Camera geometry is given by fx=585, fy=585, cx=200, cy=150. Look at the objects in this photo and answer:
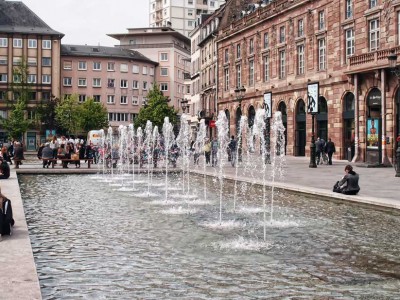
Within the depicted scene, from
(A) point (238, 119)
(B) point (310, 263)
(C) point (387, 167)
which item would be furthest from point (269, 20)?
(B) point (310, 263)

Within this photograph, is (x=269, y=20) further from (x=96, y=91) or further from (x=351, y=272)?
(x=96, y=91)

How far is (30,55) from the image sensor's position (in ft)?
297

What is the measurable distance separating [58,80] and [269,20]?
160 ft

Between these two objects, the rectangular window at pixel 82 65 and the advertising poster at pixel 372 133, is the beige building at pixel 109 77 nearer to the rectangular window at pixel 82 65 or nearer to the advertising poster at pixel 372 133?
the rectangular window at pixel 82 65

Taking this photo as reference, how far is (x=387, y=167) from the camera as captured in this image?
3391 centimetres

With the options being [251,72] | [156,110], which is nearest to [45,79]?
[156,110]

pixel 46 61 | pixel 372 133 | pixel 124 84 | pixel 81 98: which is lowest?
pixel 372 133

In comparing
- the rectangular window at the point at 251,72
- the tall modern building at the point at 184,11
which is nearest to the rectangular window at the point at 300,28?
the rectangular window at the point at 251,72

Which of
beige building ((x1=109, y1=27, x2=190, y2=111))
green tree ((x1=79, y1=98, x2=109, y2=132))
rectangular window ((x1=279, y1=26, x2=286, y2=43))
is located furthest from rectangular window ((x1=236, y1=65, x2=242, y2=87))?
beige building ((x1=109, y1=27, x2=190, y2=111))

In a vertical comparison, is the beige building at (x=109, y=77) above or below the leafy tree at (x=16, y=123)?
above

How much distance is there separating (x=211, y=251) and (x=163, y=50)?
104 metres

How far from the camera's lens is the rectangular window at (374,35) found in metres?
37.6

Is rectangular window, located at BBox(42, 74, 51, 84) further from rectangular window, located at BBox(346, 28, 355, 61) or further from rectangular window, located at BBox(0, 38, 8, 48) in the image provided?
rectangular window, located at BBox(346, 28, 355, 61)

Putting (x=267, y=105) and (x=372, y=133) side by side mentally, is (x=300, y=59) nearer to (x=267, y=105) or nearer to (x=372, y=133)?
(x=267, y=105)
